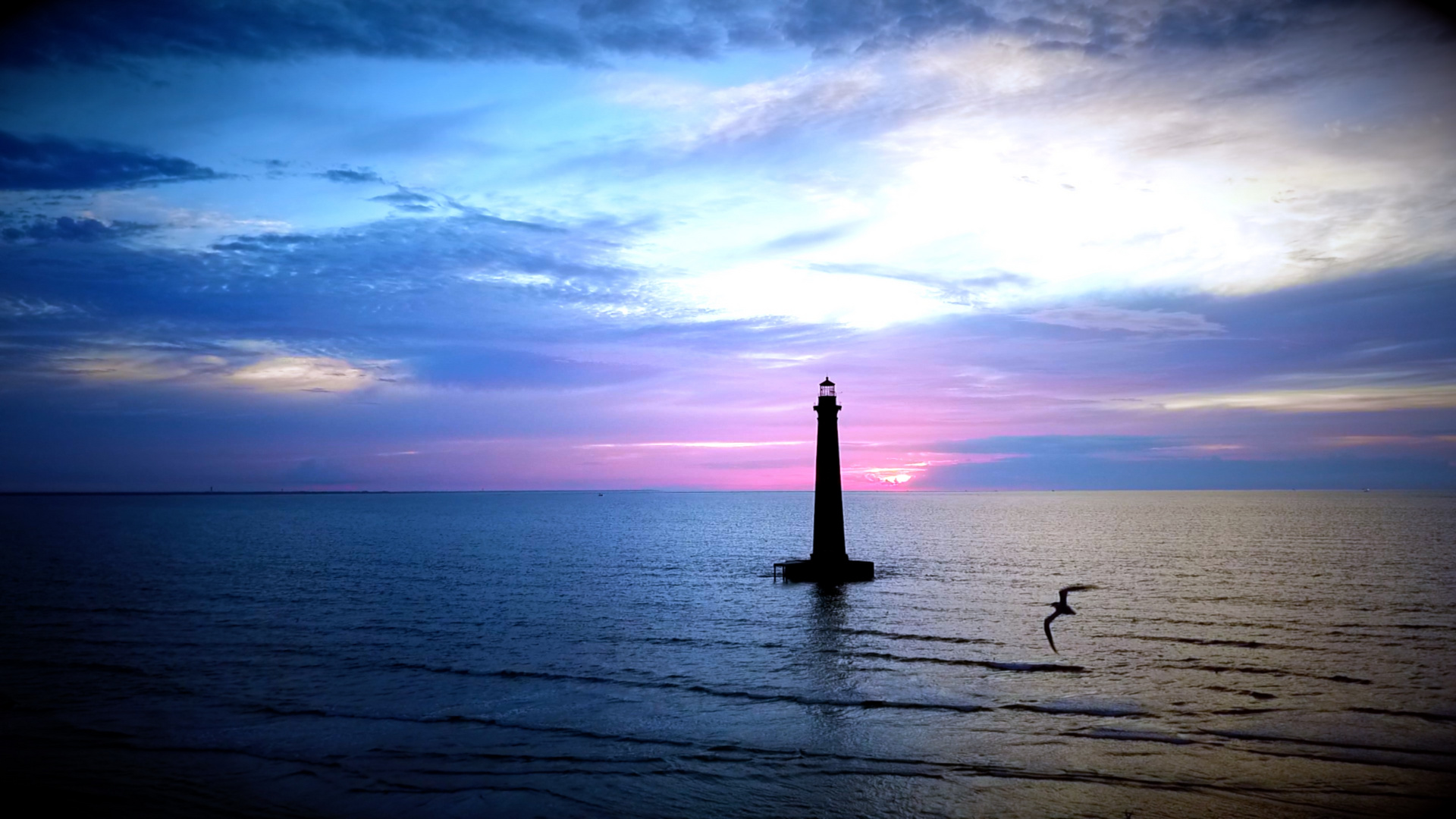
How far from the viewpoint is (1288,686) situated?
26984mm

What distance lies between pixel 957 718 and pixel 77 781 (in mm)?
20881

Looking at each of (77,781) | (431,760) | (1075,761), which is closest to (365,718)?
(431,760)

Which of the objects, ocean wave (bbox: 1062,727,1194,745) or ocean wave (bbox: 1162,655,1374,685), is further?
ocean wave (bbox: 1162,655,1374,685)

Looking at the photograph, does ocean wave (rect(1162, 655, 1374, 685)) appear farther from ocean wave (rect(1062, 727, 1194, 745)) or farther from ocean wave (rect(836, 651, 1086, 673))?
ocean wave (rect(1062, 727, 1194, 745))

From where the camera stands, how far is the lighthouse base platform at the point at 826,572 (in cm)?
5259

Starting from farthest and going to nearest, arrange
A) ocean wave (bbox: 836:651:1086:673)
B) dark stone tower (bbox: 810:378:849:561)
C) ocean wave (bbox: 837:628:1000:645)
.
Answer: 1. dark stone tower (bbox: 810:378:849:561)
2. ocean wave (bbox: 837:628:1000:645)
3. ocean wave (bbox: 836:651:1086:673)

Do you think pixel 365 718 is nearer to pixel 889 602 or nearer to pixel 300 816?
pixel 300 816

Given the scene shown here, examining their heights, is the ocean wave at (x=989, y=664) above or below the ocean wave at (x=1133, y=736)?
above

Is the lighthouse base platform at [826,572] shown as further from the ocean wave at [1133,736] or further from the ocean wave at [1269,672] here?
the ocean wave at [1133,736]

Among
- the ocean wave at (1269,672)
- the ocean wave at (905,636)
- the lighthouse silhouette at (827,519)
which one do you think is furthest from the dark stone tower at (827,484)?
the ocean wave at (1269,672)

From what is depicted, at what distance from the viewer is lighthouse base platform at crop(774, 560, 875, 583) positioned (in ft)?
173

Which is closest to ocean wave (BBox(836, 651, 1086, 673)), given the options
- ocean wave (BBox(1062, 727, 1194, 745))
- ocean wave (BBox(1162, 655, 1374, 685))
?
ocean wave (BBox(1162, 655, 1374, 685))

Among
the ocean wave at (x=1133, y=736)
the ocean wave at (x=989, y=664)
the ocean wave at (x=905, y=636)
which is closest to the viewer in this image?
the ocean wave at (x=1133, y=736)

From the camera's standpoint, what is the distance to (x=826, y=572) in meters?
52.6
